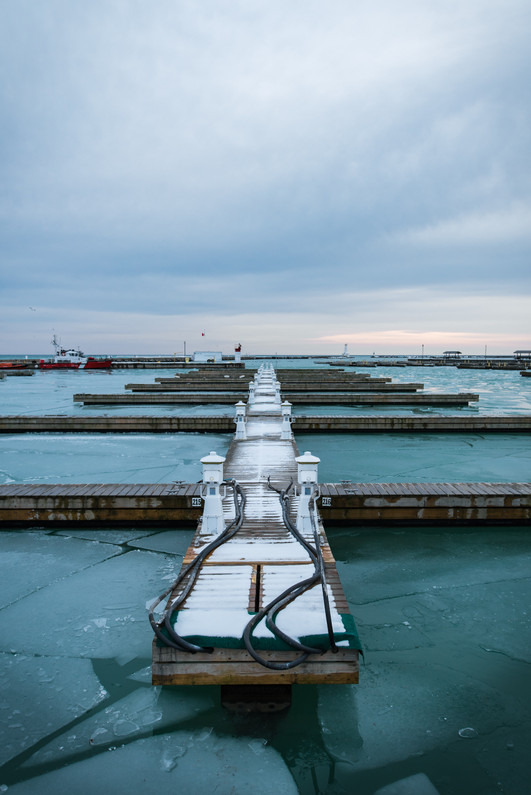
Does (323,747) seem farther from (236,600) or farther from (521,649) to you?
(521,649)

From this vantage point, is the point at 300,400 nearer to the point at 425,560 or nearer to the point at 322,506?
the point at 322,506

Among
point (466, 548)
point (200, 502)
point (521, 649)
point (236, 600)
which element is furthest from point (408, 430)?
point (236, 600)

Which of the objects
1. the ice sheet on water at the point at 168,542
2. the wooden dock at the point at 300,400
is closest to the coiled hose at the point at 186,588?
the ice sheet on water at the point at 168,542

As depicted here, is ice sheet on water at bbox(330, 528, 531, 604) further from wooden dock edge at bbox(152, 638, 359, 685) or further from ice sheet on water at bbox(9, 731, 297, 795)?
ice sheet on water at bbox(9, 731, 297, 795)

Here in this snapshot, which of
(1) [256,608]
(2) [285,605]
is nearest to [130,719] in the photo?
(1) [256,608]

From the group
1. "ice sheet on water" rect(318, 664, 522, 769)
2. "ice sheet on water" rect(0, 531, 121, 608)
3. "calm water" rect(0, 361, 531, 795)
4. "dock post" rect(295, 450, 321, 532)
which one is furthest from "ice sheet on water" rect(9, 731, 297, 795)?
"ice sheet on water" rect(0, 531, 121, 608)

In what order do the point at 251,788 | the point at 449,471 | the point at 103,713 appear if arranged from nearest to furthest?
1. the point at 251,788
2. the point at 103,713
3. the point at 449,471
